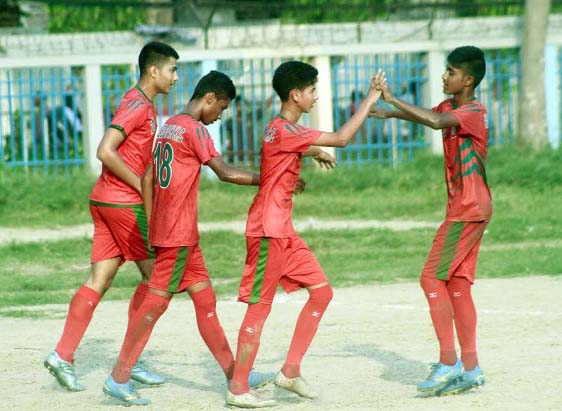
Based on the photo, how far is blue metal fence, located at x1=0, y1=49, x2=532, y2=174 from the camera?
18484 millimetres

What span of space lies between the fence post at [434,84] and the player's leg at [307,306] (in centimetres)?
1282

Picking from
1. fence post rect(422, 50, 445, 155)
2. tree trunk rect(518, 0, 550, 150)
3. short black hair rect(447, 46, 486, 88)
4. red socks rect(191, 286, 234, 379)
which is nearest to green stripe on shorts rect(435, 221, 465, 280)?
short black hair rect(447, 46, 486, 88)

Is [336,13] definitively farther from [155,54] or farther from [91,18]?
[155,54]

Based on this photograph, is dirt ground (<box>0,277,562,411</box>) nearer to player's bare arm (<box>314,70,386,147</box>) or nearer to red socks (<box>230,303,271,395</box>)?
red socks (<box>230,303,271,395</box>)

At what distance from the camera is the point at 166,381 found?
7.45m

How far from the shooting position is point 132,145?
23.4 ft

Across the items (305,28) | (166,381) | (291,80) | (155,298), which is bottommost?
(166,381)

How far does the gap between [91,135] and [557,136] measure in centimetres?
779

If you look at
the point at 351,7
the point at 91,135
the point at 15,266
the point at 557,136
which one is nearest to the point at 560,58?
A: the point at 557,136

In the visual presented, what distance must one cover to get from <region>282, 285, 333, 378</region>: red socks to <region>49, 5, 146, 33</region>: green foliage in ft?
58.4

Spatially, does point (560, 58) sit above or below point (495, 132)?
above

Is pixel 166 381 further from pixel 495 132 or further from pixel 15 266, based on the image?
pixel 495 132

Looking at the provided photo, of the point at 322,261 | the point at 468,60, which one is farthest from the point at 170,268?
the point at 322,261

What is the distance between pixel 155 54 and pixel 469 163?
1977mm
